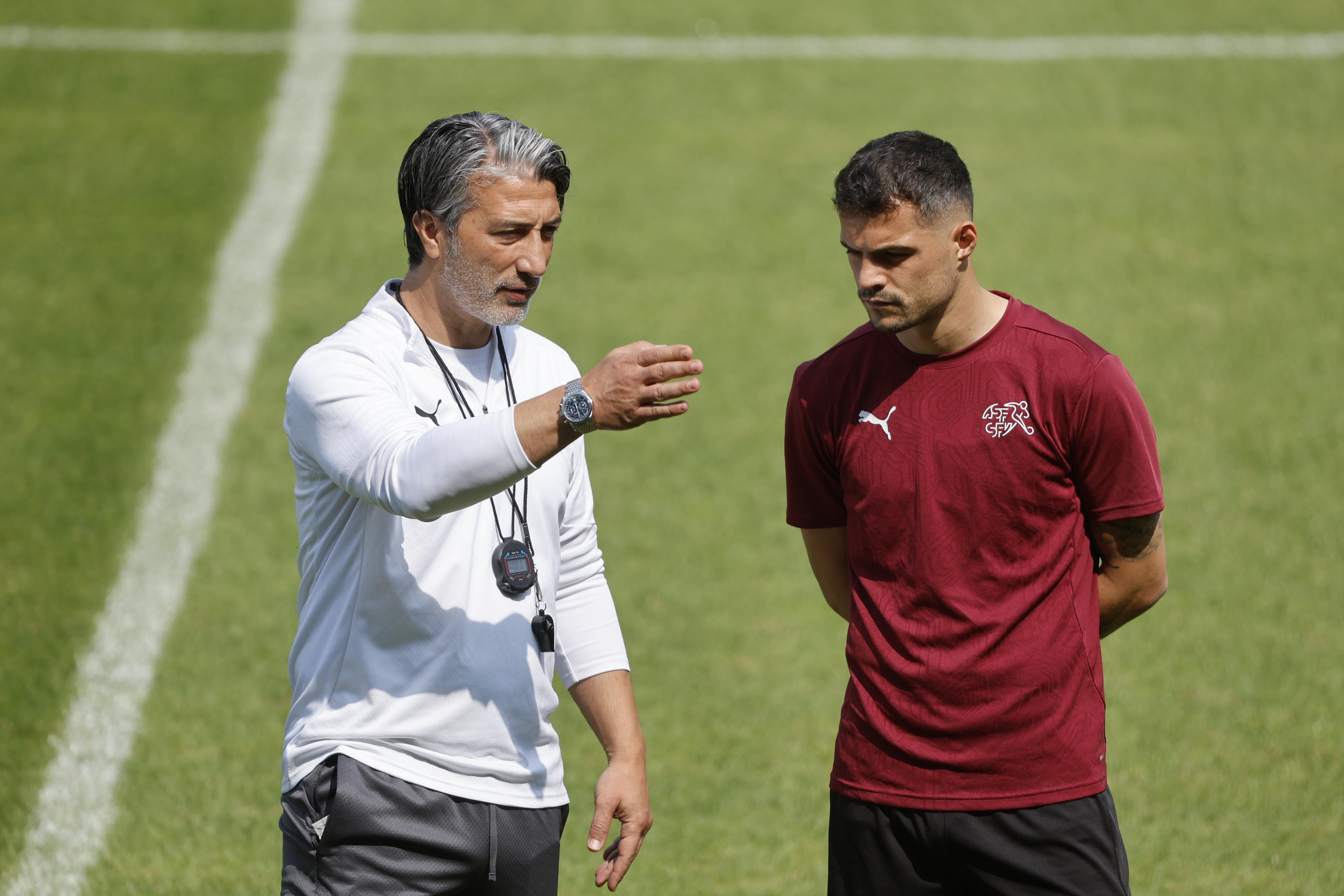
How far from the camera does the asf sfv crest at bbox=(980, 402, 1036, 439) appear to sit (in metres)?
3.00

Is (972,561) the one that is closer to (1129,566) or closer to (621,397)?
(1129,566)

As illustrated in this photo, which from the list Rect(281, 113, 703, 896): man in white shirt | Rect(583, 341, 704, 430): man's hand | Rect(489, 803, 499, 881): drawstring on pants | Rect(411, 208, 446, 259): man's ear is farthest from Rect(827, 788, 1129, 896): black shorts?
Rect(411, 208, 446, 259): man's ear

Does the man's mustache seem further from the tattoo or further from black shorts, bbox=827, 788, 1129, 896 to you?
black shorts, bbox=827, 788, 1129, 896

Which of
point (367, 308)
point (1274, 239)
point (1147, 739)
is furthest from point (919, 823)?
point (1274, 239)

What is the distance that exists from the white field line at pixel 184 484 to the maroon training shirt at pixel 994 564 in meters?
3.29

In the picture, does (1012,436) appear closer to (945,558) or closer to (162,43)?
(945,558)

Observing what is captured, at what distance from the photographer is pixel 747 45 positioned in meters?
12.0

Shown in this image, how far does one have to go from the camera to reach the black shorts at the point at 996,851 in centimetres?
296

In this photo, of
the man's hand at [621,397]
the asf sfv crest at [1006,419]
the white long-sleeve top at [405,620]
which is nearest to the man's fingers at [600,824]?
the white long-sleeve top at [405,620]

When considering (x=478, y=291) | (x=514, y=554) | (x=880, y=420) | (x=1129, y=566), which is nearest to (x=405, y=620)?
(x=514, y=554)

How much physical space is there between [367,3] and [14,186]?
3992 millimetres

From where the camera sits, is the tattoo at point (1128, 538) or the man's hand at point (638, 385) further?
the tattoo at point (1128, 538)

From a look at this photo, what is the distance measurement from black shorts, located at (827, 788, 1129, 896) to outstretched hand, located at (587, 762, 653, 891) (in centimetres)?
Result: 51

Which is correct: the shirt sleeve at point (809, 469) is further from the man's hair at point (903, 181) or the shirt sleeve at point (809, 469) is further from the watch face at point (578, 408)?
the watch face at point (578, 408)
